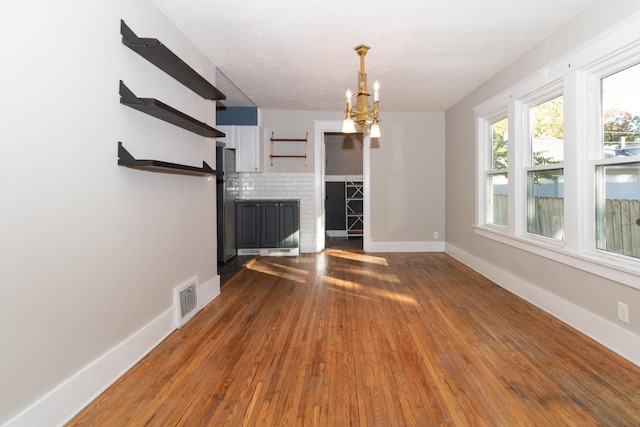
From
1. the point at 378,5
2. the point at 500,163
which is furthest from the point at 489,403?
the point at 500,163

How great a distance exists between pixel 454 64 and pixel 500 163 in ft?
4.59

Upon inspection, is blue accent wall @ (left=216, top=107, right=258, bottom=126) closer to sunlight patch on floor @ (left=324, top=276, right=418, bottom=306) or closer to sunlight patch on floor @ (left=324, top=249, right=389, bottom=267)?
sunlight patch on floor @ (left=324, top=249, right=389, bottom=267)

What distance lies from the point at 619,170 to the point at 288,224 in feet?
14.8

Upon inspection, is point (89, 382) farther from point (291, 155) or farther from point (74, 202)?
point (291, 155)

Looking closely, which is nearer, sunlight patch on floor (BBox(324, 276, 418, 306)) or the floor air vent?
the floor air vent

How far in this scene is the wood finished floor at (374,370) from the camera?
1746 mm

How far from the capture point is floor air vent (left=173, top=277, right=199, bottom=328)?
114 inches

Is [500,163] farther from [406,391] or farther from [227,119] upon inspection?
[227,119]

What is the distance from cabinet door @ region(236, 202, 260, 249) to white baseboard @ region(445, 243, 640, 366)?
11.8 feet

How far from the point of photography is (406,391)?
1949 millimetres

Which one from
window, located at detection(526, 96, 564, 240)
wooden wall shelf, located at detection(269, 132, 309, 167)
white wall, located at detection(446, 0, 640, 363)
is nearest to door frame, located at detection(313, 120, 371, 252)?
wooden wall shelf, located at detection(269, 132, 309, 167)

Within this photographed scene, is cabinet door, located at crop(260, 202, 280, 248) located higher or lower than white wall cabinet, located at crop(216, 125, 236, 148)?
lower

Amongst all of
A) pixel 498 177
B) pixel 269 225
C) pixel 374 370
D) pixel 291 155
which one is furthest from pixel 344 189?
pixel 374 370

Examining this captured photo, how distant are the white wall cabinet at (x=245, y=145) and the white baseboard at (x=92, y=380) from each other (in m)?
3.64
